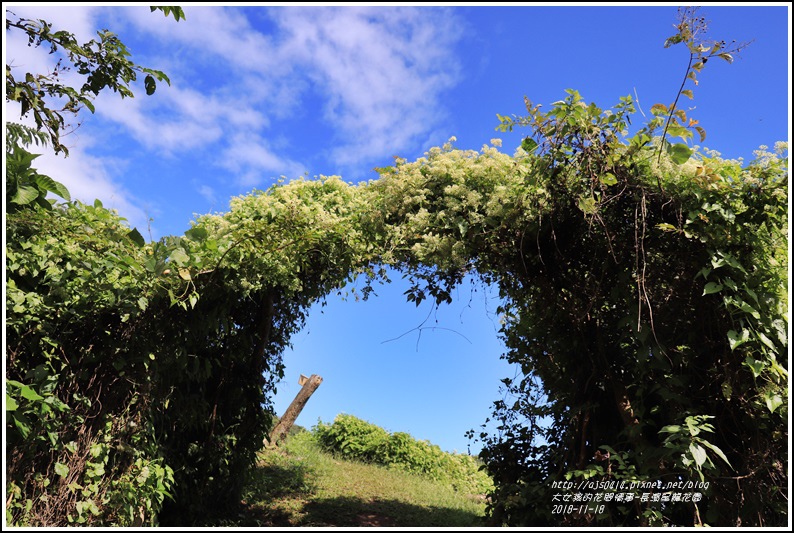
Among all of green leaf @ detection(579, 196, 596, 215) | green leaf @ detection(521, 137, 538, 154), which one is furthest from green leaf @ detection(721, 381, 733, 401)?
green leaf @ detection(521, 137, 538, 154)

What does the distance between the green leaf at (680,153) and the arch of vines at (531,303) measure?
2 centimetres

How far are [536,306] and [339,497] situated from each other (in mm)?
4469

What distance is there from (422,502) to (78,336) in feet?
18.5

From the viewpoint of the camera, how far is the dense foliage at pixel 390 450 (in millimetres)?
11438

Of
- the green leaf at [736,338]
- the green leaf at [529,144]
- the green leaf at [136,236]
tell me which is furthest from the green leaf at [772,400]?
the green leaf at [136,236]

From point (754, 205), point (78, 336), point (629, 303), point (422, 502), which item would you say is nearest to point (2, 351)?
point (78, 336)

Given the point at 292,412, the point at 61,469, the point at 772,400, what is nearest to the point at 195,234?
the point at 61,469

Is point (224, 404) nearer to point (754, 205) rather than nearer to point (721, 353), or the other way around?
point (721, 353)

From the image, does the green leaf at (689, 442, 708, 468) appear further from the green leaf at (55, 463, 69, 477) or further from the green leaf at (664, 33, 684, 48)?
the green leaf at (55, 463, 69, 477)

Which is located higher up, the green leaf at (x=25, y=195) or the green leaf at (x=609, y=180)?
the green leaf at (x=609, y=180)

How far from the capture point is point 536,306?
4926 mm

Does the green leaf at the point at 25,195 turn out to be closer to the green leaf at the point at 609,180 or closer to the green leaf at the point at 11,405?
the green leaf at the point at 11,405

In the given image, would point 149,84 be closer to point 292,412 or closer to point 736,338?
point 736,338

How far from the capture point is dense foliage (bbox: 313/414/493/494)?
1144 centimetres
